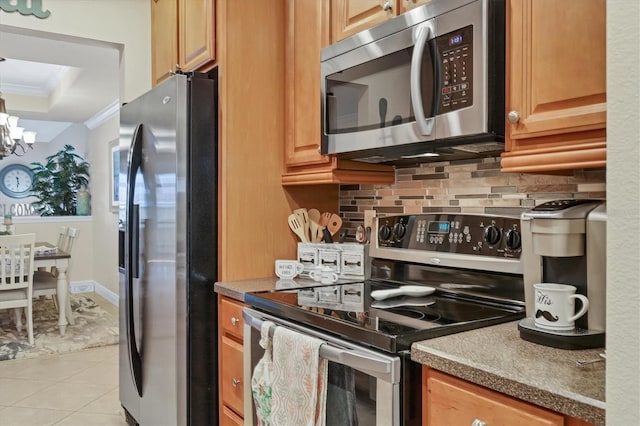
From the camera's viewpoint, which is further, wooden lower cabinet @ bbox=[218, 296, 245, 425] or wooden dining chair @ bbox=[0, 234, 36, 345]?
wooden dining chair @ bbox=[0, 234, 36, 345]

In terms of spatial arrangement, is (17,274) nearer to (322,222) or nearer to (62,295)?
(62,295)

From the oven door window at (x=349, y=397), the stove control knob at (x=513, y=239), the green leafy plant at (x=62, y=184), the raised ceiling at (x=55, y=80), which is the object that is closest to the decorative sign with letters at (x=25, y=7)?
the raised ceiling at (x=55, y=80)

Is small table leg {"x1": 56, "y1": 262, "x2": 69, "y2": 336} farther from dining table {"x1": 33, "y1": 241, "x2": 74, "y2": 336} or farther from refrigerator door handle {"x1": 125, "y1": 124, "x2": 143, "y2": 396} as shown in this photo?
refrigerator door handle {"x1": 125, "y1": 124, "x2": 143, "y2": 396}

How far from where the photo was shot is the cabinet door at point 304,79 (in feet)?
6.78

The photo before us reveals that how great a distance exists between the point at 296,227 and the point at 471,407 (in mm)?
1370

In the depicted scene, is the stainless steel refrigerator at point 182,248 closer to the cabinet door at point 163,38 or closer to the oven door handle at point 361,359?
the cabinet door at point 163,38

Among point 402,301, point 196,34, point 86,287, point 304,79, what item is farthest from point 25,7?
point 86,287

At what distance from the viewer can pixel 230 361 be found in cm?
204

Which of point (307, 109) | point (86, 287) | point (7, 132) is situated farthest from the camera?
point (86, 287)

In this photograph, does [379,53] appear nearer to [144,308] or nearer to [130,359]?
[144,308]

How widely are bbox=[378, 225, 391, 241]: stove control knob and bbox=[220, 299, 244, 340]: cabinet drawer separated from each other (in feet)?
2.06

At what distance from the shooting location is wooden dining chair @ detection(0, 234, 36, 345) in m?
4.32

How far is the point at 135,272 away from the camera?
2441 mm

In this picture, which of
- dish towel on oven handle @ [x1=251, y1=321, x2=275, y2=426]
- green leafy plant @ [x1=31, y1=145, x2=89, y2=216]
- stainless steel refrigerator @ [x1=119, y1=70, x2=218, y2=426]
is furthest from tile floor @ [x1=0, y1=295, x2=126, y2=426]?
green leafy plant @ [x1=31, y1=145, x2=89, y2=216]
